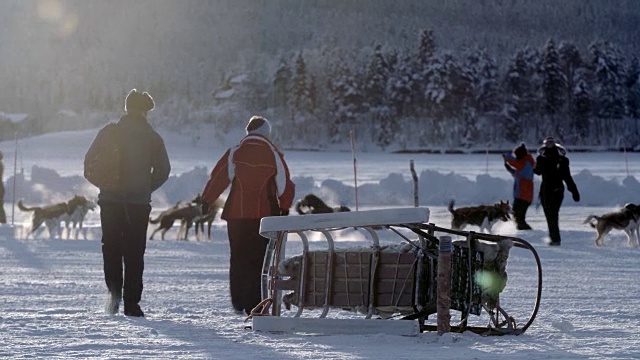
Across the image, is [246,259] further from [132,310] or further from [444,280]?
[444,280]

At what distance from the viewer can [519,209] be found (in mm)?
19609

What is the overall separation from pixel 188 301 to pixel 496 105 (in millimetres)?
91721

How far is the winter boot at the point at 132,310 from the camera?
8.23 meters

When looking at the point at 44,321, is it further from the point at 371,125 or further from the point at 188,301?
the point at 371,125

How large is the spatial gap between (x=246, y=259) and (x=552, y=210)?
9.08m

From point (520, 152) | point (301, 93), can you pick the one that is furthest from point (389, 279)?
point (301, 93)

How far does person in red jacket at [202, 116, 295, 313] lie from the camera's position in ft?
28.6

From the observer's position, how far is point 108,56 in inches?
6570

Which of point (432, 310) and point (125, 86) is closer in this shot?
point (432, 310)

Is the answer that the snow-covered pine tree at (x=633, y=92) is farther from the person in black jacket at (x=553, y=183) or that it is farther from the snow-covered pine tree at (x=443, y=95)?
the person in black jacket at (x=553, y=183)

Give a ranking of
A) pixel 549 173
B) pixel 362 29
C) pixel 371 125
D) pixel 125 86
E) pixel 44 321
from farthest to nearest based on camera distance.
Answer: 1. pixel 362 29
2. pixel 125 86
3. pixel 371 125
4. pixel 549 173
5. pixel 44 321

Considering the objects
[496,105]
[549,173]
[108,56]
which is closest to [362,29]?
[108,56]

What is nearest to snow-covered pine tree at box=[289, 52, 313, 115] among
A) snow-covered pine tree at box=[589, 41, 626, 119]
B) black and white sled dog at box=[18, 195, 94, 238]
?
snow-covered pine tree at box=[589, 41, 626, 119]

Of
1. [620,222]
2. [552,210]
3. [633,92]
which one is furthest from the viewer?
[633,92]
